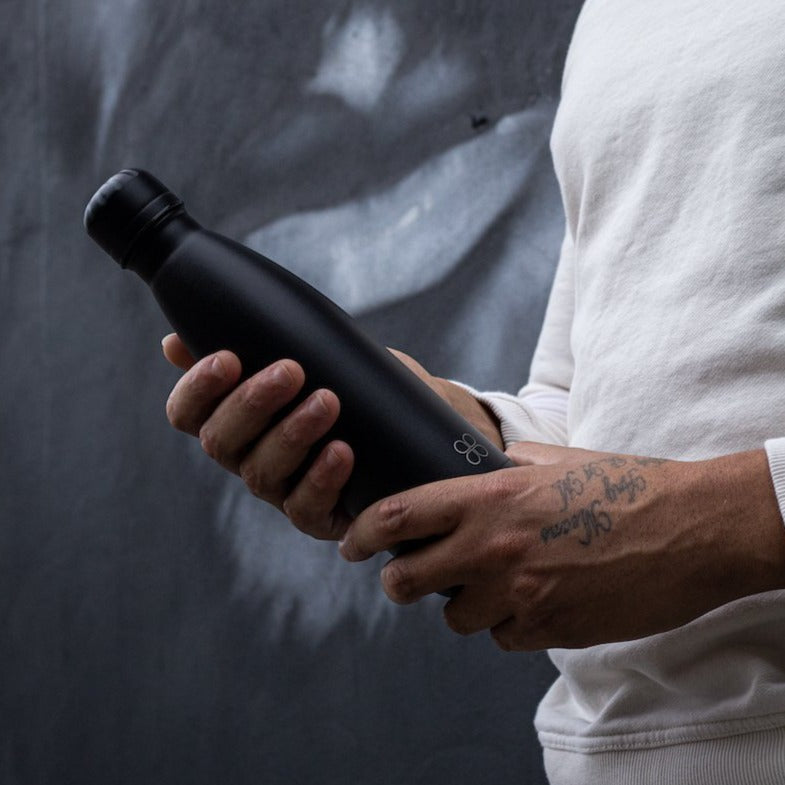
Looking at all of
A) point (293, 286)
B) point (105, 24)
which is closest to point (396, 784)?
point (293, 286)

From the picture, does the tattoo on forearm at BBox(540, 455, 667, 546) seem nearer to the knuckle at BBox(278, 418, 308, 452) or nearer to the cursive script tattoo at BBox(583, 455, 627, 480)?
the cursive script tattoo at BBox(583, 455, 627, 480)

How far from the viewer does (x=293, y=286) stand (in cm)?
60

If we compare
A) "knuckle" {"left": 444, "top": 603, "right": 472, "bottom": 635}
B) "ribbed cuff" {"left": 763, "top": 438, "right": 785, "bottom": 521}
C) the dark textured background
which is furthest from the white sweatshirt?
the dark textured background

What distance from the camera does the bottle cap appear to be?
59 cm

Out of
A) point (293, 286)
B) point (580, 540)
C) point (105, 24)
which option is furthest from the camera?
point (105, 24)

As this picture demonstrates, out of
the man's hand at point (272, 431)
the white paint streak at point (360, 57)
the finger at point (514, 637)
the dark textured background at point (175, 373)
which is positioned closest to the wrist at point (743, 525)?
the finger at point (514, 637)

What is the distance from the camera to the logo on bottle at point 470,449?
547mm

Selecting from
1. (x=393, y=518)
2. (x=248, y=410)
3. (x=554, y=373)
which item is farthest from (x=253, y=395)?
(x=554, y=373)

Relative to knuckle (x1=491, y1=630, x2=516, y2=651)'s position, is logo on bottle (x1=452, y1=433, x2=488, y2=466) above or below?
above

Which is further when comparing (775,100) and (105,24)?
(105,24)

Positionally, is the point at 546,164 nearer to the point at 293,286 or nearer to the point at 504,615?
the point at 293,286

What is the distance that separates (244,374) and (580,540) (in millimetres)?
230

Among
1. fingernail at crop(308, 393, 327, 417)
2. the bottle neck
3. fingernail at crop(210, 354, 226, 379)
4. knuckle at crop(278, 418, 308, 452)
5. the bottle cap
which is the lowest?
knuckle at crop(278, 418, 308, 452)

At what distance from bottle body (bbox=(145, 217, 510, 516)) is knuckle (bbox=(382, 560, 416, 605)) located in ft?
0.15
